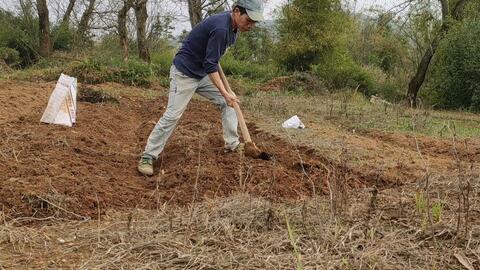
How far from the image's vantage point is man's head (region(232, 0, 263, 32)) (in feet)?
14.7

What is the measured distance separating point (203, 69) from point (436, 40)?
14.3 m

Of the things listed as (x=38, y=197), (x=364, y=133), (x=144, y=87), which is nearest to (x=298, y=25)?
(x=144, y=87)

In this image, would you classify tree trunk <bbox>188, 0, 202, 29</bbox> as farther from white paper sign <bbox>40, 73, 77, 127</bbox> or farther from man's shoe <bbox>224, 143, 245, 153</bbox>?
man's shoe <bbox>224, 143, 245, 153</bbox>

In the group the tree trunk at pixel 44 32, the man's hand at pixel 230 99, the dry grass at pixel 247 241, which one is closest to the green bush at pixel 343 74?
the tree trunk at pixel 44 32

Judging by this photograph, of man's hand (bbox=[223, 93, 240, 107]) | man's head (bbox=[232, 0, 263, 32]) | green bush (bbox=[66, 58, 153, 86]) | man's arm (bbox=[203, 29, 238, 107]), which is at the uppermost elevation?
man's head (bbox=[232, 0, 263, 32])

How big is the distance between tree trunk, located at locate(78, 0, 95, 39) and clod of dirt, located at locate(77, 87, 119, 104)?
12.3 meters

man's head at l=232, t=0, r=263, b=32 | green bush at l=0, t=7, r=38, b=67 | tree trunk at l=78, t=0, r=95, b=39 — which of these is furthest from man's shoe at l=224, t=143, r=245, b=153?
tree trunk at l=78, t=0, r=95, b=39

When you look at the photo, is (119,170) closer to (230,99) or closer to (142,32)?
(230,99)

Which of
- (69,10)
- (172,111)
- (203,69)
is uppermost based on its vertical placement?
(69,10)

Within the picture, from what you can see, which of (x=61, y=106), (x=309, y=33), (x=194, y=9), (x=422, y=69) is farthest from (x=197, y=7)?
(x=61, y=106)

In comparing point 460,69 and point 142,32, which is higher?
point 142,32

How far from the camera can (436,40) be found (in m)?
17.4

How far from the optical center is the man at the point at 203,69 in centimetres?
461

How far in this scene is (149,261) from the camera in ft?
9.00
